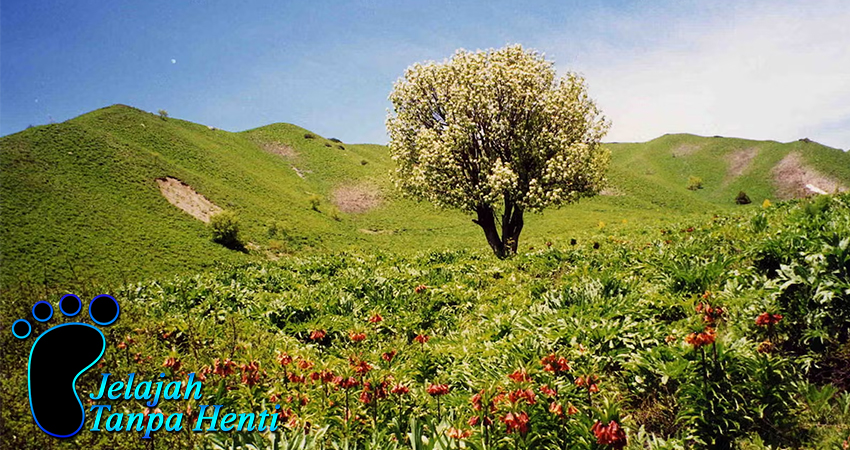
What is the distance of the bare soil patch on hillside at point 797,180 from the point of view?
2992 inches

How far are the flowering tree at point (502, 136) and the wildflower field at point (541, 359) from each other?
8.75m

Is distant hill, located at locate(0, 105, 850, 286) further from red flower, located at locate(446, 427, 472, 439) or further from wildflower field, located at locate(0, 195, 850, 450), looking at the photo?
red flower, located at locate(446, 427, 472, 439)

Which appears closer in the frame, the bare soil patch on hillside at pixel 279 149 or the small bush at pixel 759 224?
the small bush at pixel 759 224

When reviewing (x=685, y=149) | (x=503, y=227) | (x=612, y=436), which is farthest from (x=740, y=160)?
(x=612, y=436)

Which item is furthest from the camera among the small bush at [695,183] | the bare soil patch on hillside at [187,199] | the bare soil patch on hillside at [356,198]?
the small bush at [695,183]

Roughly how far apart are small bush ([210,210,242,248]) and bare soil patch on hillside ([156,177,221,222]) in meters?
5.12

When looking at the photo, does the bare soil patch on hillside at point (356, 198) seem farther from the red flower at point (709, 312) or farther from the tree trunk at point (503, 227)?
the red flower at point (709, 312)

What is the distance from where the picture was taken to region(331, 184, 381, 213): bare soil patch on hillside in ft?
211

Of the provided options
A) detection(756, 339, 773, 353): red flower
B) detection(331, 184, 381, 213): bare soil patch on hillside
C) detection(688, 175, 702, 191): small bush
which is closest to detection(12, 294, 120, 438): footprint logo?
detection(756, 339, 773, 353): red flower

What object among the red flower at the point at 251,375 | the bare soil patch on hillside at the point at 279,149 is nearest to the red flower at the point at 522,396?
the red flower at the point at 251,375

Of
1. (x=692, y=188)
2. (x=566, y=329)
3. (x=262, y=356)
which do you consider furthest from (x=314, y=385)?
(x=692, y=188)

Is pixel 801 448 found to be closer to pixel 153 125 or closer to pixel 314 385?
pixel 314 385

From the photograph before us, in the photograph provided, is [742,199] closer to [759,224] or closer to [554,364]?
[759,224]

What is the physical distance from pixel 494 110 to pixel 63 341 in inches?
693
